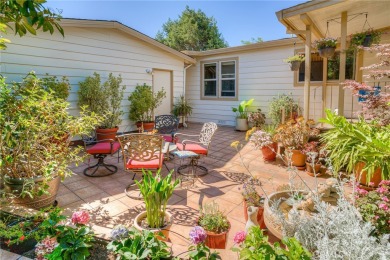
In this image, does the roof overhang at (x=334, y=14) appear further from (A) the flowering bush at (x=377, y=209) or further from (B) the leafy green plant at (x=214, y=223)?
(B) the leafy green plant at (x=214, y=223)

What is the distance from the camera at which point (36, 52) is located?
5.67 meters

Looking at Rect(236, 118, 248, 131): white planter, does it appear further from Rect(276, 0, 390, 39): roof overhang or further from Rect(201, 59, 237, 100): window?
Rect(276, 0, 390, 39): roof overhang

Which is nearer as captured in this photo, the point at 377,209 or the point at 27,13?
the point at 27,13

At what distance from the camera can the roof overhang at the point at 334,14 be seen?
14.1 feet

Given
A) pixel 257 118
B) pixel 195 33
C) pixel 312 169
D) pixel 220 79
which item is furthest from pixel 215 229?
pixel 195 33

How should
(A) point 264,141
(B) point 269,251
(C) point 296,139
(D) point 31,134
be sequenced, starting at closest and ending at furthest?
(B) point 269,251 < (D) point 31,134 < (C) point 296,139 < (A) point 264,141

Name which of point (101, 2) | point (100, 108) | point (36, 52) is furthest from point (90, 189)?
point (101, 2)

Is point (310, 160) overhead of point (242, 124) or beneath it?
beneath

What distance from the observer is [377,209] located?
2.06 meters

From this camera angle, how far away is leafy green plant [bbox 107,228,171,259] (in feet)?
4.55

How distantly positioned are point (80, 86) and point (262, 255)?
653 cm

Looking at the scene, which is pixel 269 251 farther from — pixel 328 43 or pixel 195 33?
pixel 195 33

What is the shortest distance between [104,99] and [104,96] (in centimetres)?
9

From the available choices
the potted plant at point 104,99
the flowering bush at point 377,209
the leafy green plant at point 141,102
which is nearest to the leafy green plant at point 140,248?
the flowering bush at point 377,209
